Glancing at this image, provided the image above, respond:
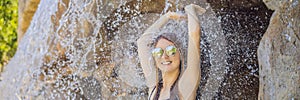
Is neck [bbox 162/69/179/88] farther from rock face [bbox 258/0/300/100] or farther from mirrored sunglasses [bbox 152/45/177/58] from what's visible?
rock face [bbox 258/0/300/100]

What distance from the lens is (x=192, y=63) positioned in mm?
2381

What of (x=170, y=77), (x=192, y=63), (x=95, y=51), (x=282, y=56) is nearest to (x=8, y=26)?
(x=95, y=51)

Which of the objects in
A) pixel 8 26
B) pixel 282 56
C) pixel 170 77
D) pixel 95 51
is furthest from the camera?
pixel 8 26

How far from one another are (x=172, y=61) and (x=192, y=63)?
0.33ft

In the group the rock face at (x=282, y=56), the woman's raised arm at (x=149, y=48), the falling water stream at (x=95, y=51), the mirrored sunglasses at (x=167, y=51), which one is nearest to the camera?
the rock face at (x=282, y=56)

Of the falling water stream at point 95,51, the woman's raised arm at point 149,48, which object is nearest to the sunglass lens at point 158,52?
the woman's raised arm at point 149,48

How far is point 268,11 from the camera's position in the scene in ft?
9.48

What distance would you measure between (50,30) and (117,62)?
29.2 inches

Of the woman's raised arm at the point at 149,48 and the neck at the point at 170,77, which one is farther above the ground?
the woman's raised arm at the point at 149,48

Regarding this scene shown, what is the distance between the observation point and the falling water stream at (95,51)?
2873 mm

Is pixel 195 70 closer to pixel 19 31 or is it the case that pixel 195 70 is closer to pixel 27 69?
pixel 27 69

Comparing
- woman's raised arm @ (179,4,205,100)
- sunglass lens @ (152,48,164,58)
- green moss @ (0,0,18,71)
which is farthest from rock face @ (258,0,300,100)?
green moss @ (0,0,18,71)

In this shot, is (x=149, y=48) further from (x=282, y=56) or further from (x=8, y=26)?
(x=8, y=26)

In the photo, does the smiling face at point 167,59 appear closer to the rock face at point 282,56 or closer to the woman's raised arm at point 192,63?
the woman's raised arm at point 192,63
